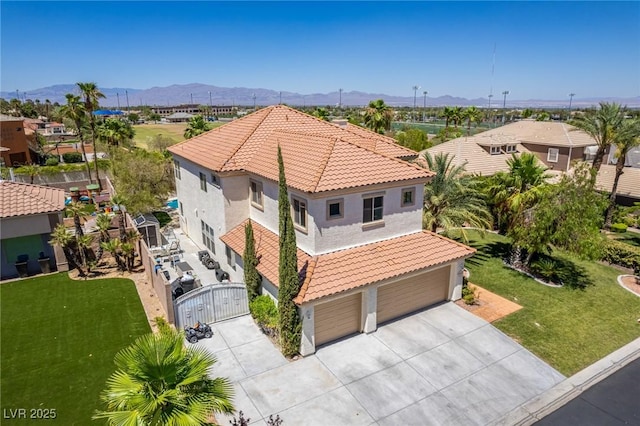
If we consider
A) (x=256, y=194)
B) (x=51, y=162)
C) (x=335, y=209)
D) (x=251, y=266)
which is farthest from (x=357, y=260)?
(x=51, y=162)

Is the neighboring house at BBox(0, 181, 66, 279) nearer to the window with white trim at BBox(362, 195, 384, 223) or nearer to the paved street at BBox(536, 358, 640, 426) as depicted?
the window with white trim at BBox(362, 195, 384, 223)

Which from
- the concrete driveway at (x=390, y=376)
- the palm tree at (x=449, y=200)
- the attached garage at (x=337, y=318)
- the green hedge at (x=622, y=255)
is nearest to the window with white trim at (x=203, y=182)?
the concrete driveway at (x=390, y=376)

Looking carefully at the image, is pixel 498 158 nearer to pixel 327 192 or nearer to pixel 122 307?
pixel 327 192

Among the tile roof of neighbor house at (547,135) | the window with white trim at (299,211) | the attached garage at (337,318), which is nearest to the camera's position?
the attached garage at (337,318)

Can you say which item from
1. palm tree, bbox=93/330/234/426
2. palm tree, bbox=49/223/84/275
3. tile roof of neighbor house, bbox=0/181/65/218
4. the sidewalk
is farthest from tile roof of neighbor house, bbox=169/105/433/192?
the sidewalk

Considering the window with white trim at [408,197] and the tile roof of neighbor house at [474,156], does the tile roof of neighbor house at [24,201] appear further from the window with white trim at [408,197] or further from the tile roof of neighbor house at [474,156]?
the tile roof of neighbor house at [474,156]

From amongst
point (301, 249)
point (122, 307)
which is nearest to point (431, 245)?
point (301, 249)

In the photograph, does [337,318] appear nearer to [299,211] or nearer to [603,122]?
[299,211]
